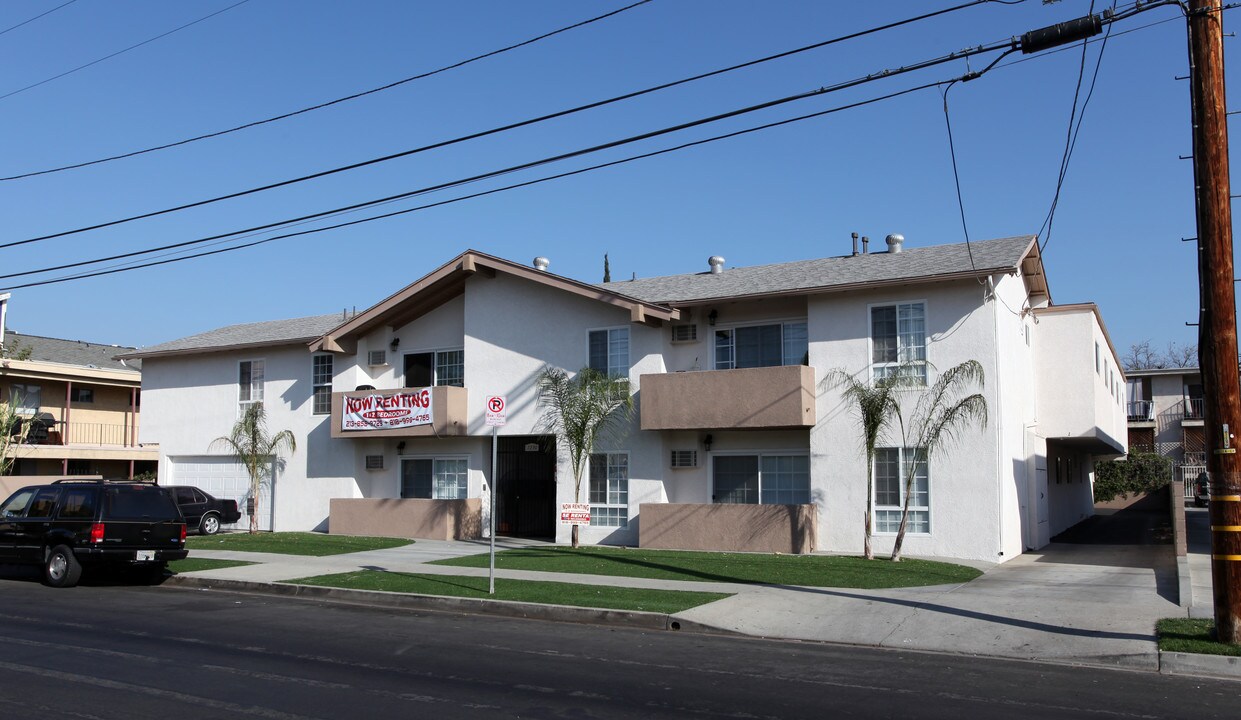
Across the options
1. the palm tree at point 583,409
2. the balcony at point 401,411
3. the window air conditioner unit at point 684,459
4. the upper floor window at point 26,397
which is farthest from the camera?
the upper floor window at point 26,397

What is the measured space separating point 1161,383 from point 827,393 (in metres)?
37.3

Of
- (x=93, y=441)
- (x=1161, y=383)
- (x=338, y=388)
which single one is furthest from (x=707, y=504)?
(x=1161, y=383)

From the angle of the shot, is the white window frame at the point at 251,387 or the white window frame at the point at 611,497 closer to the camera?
the white window frame at the point at 611,497

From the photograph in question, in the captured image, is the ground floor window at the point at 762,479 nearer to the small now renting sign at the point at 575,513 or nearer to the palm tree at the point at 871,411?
the palm tree at the point at 871,411

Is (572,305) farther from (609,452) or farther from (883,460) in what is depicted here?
(883,460)

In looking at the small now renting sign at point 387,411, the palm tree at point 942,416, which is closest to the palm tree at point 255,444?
the small now renting sign at point 387,411

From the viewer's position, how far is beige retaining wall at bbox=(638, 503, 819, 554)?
21.0 meters

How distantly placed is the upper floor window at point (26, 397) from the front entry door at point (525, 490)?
19917 mm

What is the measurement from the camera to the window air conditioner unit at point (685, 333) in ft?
77.0

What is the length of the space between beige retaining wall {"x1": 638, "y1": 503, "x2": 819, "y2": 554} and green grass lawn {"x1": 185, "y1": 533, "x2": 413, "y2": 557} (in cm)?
625

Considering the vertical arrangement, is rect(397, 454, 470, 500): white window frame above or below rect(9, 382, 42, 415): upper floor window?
below

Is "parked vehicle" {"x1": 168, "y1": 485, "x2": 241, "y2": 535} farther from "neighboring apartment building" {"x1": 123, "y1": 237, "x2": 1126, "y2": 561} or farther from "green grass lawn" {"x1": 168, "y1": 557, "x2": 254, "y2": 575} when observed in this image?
"green grass lawn" {"x1": 168, "y1": 557, "x2": 254, "y2": 575}

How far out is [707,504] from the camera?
2233 cm

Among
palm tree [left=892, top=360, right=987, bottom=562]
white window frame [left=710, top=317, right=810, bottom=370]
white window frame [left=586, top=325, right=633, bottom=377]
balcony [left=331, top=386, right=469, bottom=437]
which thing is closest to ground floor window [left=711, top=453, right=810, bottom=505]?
white window frame [left=710, top=317, right=810, bottom=370]
